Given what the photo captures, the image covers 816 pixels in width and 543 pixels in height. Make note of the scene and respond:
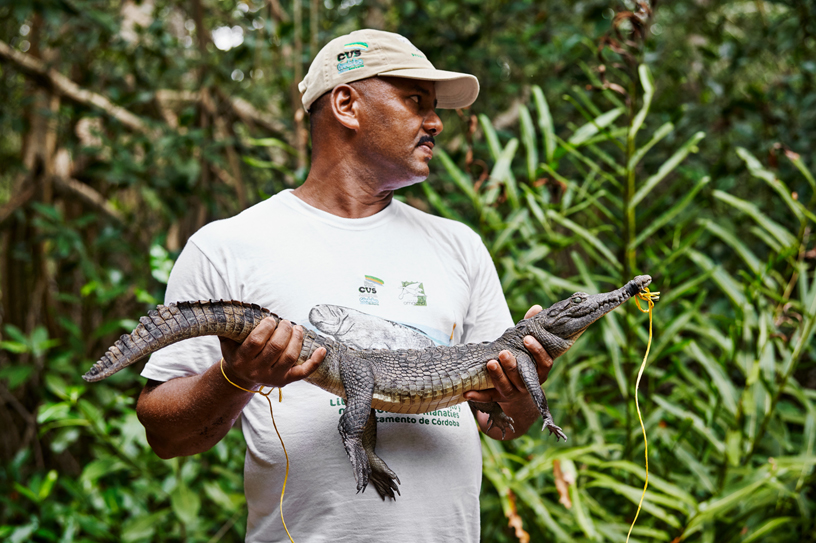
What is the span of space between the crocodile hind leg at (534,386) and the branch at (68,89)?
11.2 feet

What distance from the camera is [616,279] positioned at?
8.73 feet

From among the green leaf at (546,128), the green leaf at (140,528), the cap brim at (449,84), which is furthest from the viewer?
the green leaf at (140,528)

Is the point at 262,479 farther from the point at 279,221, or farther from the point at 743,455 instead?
the point at 743,455

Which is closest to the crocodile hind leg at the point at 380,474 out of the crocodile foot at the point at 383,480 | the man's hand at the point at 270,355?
the crocodile foot at the point at 383,480

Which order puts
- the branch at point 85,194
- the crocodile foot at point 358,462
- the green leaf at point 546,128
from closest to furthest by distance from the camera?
the crocodile foot at point 358,462
the green leaf at point 546,128
the branch at point 85,194

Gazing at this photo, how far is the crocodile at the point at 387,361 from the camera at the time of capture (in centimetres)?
132

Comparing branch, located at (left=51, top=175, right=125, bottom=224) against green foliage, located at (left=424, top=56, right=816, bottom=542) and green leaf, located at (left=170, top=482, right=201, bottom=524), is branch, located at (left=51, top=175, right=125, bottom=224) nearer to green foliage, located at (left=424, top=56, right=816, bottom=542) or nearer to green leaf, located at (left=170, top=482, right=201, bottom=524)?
green leaf, located at (left=170, top=482, right=201, bottom=524)

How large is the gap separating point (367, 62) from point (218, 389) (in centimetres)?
88

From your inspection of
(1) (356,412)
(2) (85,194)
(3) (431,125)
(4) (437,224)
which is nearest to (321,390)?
(1) (356,412)

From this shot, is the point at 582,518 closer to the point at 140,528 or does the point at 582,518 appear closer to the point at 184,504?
the point at 184,504

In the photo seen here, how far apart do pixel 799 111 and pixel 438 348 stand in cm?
345

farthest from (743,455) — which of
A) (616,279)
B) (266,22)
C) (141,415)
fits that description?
(266,22)

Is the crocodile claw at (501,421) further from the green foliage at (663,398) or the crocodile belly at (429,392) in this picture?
the green foliage at (663,398)

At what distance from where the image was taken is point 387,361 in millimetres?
1475
